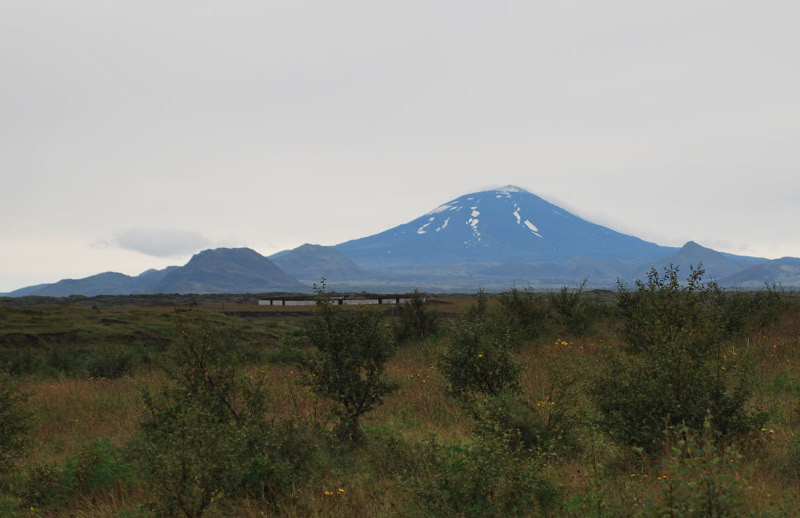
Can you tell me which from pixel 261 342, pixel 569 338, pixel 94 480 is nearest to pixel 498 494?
pixel 94 480

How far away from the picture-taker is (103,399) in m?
15.4

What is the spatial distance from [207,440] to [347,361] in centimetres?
344

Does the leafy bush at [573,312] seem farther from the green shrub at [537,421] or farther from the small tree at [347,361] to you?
the small tree at [347,361]

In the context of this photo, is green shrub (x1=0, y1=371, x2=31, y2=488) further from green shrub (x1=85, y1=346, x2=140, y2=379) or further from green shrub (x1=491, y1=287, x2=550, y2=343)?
green shrub (x1=491, y1=287, x2=550, y2=343)

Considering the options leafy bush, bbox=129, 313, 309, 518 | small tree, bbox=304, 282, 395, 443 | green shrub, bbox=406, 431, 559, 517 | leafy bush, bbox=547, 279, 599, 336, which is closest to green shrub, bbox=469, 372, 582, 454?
small tree, bbox=304, 282, 395, 443

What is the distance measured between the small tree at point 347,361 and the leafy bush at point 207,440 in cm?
134

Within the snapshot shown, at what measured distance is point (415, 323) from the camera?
27500mm

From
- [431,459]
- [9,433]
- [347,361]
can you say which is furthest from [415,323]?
[431,459]

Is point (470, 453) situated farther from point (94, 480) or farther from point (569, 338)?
point (569, 338)

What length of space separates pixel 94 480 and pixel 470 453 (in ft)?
20.5

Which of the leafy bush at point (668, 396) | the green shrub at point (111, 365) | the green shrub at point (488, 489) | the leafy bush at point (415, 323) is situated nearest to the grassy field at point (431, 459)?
the green shrub at point (488, 489)

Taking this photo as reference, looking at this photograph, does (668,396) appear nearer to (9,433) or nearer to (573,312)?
(9,433)

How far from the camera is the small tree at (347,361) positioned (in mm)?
9727

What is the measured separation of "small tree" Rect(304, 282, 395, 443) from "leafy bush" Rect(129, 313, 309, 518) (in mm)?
1339
